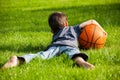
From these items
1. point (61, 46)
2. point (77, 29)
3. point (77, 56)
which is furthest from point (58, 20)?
point (77, 56)

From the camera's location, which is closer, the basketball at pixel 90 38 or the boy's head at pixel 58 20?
the boy's head at pixel 58 20

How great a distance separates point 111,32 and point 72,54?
4655 mm

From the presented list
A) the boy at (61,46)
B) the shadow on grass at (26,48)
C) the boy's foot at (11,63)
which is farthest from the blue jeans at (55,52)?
the shadow on grass at (26,48)

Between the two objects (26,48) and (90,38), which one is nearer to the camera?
(90,38)

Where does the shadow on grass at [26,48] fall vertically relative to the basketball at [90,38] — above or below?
below

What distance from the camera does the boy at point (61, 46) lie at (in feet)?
24.9

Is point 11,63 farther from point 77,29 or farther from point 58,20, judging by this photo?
point 77,29

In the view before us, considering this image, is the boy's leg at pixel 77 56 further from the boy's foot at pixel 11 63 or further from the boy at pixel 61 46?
the boy's foot at pixel 11 63

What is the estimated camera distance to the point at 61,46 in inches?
336

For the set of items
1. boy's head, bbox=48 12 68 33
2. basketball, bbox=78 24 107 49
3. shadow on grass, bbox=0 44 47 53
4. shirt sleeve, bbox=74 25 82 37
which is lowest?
shadow on grass, bbox=0 44 47 53

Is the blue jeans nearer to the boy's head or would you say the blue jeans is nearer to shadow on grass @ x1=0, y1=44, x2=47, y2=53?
the boy's head

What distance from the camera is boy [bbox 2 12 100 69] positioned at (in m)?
7.60

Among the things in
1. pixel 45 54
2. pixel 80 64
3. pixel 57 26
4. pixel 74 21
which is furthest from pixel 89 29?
pixel 74 21

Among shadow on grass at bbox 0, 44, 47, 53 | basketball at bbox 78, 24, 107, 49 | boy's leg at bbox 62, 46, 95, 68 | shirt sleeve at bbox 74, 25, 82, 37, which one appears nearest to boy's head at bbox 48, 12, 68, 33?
shirt sleeve at bbox 74, 25, 82, 37
